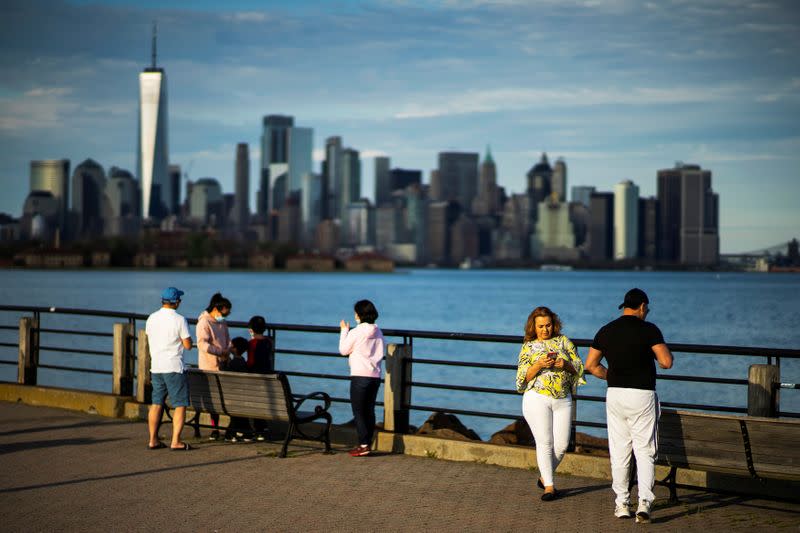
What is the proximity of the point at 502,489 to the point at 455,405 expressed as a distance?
2707 centimetres

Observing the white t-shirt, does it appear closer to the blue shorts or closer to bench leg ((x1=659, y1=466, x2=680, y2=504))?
the blue shorts

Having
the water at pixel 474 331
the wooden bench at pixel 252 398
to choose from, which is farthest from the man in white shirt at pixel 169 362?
the water at pixel 474 331

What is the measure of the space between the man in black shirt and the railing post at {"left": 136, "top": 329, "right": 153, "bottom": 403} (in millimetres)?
6777

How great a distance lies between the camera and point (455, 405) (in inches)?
1426

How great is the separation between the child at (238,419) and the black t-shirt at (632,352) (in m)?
4.84

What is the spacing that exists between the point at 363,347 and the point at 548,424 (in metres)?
2.57

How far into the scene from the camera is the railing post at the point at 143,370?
516 inches

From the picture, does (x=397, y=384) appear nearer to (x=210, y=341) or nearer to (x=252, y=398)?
(x=252, y=398)

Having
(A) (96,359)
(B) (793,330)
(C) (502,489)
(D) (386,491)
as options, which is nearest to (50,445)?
(D) (386,491)

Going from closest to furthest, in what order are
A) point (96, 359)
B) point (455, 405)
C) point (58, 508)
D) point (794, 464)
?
point (794, 464) → point (58, 508) → point (455, 405) → point (96, 359)

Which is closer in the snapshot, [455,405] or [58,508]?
[58,508]

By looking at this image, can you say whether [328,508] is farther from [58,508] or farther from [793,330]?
[793,330]

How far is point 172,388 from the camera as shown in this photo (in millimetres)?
11195

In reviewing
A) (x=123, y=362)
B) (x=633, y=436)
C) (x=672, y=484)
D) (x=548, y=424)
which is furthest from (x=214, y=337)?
(x=672, y=484)
